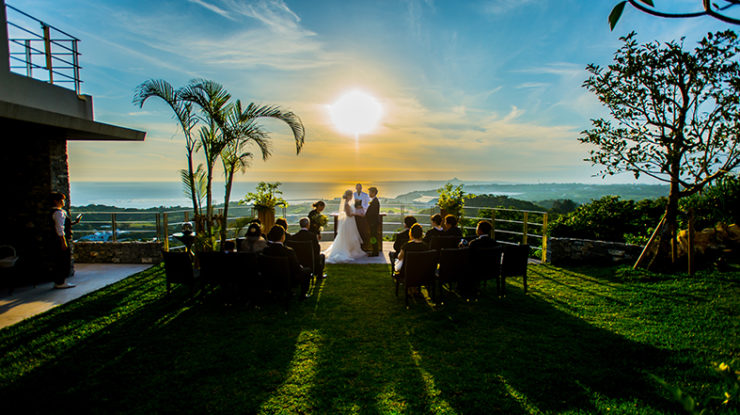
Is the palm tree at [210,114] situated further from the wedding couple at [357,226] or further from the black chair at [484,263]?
the black chair at [484,263]

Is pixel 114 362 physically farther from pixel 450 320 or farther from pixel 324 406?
pixel 450 320

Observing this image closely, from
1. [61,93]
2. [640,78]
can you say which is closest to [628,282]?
[640,78]

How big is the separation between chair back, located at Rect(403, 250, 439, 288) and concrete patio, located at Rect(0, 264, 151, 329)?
16.0 ft

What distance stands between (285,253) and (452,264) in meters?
2.26

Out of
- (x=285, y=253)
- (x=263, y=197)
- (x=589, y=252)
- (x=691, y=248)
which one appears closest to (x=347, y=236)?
(x=263, y=197)

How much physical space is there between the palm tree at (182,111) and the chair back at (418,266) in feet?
15.0

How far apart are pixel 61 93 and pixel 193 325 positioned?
6.37 m

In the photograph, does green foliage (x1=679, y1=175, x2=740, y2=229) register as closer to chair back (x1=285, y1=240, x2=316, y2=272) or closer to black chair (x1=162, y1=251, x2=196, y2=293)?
chair back (x1=285, y1=240, x2=316, y2=272)

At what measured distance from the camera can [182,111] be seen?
23.9 feet

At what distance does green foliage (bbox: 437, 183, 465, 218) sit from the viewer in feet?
28.0

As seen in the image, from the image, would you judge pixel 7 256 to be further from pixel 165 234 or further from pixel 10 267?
pixel 165 234

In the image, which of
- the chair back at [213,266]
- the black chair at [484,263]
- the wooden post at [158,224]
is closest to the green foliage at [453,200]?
the black chair at [484,263]

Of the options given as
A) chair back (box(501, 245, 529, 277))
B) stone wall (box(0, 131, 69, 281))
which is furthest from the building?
chair back (box(501, 245, 529, 277))

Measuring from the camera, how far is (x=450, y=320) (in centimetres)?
457
